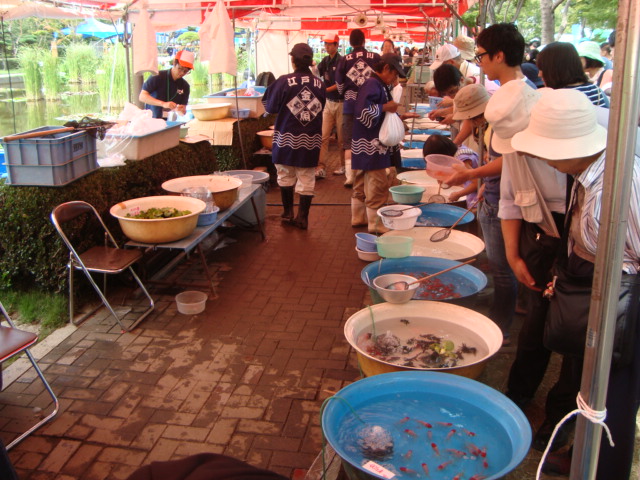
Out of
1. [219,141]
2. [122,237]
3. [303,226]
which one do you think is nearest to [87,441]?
[122,237]

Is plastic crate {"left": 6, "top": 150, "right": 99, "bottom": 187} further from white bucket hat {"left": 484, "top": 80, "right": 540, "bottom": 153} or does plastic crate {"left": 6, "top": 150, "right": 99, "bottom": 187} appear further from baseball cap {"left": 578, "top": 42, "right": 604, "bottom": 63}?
baseball cap {"left": 578, "top": 42, "right": 604, "bottom": 63}

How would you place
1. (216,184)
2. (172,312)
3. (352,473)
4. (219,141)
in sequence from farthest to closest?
(219,141) → (216,184) → (172,312) → (352,473)

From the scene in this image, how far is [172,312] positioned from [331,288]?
61.3 inches

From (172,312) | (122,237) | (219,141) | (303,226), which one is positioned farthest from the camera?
(219,141)

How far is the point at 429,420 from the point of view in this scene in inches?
111

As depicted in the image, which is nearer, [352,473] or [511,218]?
[352,473]

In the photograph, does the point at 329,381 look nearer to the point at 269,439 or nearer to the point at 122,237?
the point at 269,439

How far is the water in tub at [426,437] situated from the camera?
2553 mm

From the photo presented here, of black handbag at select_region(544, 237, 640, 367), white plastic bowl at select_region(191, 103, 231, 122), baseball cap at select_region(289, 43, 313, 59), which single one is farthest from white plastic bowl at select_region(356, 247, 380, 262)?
white plastic bowl at select_region(191, 103, 231, 122)

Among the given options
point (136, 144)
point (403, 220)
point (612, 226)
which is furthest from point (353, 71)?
point (612, 226)

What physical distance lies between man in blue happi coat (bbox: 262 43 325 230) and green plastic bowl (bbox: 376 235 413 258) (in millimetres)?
2911

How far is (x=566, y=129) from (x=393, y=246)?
7.60 feet

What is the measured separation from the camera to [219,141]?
875 centimetres

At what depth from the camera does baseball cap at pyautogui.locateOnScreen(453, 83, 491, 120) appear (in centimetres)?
A: 447
